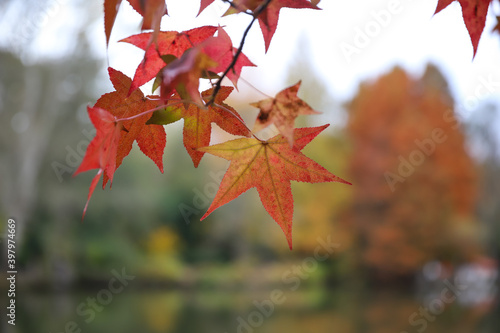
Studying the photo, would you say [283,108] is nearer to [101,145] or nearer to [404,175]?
[101,145]

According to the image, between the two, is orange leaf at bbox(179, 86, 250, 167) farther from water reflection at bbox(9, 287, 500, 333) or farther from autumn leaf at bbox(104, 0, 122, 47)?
water reflection at bbox(9, 287, 500, 333)

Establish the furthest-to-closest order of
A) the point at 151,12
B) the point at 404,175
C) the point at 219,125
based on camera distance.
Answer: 1. the point at 404,175
2. the point at 219,125
3. the point at 151,12

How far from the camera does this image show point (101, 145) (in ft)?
0.89

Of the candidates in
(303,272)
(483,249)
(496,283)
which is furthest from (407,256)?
(496,283)

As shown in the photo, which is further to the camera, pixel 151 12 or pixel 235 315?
pixel 235 315

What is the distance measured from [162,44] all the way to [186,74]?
0.44 ft

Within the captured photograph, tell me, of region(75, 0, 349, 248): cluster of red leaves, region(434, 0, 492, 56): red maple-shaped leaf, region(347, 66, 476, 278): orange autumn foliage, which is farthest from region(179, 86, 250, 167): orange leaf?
region(347, 66, 476, 278): orange autumn foliage

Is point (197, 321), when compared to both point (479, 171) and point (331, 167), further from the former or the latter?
point (479, 171)

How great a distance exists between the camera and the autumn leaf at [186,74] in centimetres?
23

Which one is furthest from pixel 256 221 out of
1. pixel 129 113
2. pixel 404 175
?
pixel 129 113

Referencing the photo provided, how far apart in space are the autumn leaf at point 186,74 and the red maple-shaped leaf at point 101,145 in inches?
1.7

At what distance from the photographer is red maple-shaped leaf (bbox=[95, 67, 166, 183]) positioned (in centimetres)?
35

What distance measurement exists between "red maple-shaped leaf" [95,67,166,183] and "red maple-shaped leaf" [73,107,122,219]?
45mm

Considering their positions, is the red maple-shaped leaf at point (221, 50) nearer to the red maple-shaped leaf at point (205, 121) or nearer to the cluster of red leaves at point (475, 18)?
the red maple-shaped leaf at point (205, 121)
